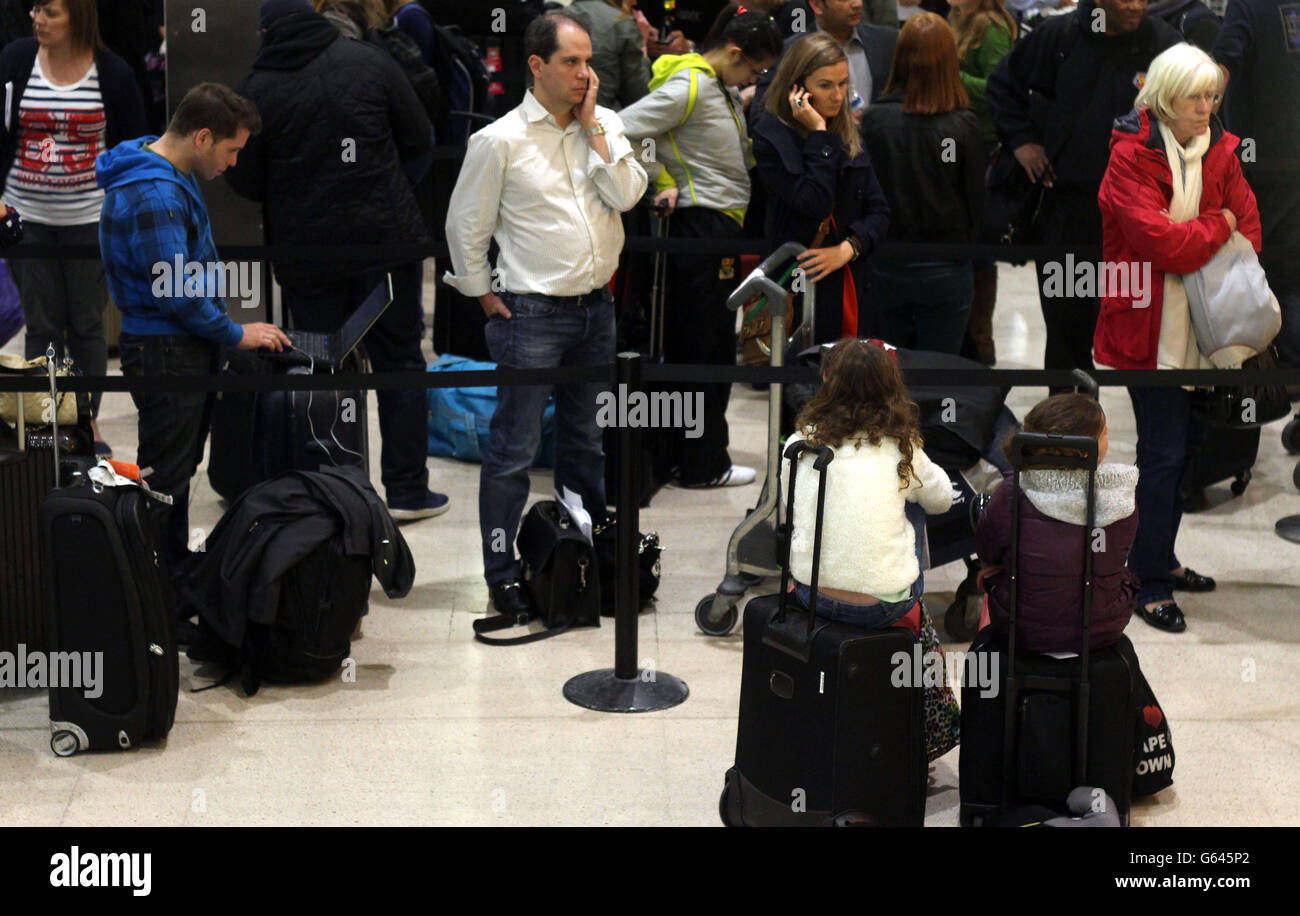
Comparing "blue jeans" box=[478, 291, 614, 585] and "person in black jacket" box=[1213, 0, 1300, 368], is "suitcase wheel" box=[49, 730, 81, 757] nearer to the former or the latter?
"blue jeans" box=[478, 291, 614, 585]

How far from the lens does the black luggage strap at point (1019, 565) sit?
3973 mm

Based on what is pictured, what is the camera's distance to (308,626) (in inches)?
197

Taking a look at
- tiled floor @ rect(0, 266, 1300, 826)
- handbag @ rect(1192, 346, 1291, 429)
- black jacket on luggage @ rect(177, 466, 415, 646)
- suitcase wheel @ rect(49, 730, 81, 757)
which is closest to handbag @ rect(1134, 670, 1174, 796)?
tiled floor @ rect(0, 266, 1300, 826)

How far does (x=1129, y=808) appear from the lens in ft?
13.9

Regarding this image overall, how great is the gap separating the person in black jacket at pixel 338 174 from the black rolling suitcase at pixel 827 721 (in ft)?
9.00

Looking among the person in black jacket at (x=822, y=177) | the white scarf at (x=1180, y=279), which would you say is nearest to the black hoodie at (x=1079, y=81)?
the person in black jacket at (x=822, y=177)

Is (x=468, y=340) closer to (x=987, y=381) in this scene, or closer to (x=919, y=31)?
(x=919, y=31)

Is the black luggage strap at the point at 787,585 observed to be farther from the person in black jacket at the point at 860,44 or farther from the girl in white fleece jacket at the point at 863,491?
the person in black jacket at the point at 860,44

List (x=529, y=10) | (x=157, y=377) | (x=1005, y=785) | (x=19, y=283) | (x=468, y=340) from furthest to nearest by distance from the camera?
1. (x=529, y=10)
2. (x=468, y=340)
3. (x=19, y=283)
4. (x=157, y=377)
5. (x=1005, y=785)

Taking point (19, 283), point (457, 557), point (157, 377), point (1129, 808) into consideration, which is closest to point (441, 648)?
point (457, 557)

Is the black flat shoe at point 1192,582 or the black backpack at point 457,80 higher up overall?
the black backpack at point 457,80

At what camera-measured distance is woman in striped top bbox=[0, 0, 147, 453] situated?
6535 millimetres

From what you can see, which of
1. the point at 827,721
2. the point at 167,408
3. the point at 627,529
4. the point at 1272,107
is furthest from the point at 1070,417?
the point at 1272,107

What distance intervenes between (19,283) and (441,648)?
2.68 meters
